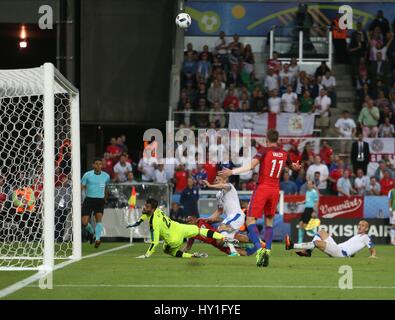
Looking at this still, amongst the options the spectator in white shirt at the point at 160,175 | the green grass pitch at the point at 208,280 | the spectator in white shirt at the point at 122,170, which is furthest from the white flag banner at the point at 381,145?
the green grass pitch at the point at 208,280

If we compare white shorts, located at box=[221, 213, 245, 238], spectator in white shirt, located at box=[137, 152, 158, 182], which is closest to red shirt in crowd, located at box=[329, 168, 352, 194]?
spectator in white shirt, located at box=[137, 152, 158, 182]

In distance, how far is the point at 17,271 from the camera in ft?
44.4

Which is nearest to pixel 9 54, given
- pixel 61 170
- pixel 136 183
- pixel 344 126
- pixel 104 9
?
pixel 104 9

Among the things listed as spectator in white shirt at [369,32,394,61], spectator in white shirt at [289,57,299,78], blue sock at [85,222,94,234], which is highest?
spectator in white shirt at [369,32,394,61]

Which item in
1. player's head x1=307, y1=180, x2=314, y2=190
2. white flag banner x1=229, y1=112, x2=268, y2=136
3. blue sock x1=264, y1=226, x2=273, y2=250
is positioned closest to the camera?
blue sock x1=264, y1=226, x2=273, y2=250

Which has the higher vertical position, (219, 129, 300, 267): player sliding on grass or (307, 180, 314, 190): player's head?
(219, 129, 300, 267): player sliding on grass

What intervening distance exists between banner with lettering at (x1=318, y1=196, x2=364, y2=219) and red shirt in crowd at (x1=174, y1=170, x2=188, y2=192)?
12.3 feet

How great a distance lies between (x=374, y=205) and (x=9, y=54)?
48.1ft

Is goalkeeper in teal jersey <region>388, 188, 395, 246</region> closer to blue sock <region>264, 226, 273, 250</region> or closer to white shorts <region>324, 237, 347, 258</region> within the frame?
white shorts <region>324, 237, 347, 258</region>

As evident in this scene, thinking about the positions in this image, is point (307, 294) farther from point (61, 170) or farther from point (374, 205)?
point (374, 205)

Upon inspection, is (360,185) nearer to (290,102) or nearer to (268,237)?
(290,102)

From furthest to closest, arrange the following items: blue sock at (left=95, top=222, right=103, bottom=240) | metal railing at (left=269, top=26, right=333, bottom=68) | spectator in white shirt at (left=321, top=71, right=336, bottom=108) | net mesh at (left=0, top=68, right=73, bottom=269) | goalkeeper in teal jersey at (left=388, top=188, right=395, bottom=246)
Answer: metal railing at (left=269, top=26, right=333, bottom=68)
spectator in white shirt at (left=321, top=71, right=336, bottom=108)
goalkeeper in teal jersey at (left=388, top=188, right=395, bottom=246)
blue sock at (left=95, top=222, right=103, bottom=240)
net mesh at (left=0, top=68, right=73, bottom=269)

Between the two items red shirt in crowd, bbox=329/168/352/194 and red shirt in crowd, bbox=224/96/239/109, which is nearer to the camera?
red shirt in crowd, bbox=329/168/352/194

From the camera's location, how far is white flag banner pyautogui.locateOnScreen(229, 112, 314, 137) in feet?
92.4
